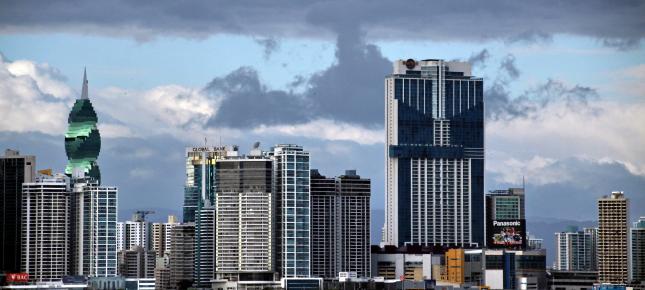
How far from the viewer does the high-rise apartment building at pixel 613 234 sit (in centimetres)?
18650

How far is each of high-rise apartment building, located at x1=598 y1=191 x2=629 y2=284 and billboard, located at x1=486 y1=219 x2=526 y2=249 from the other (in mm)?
7462

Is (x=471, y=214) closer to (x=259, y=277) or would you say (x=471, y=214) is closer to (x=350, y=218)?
(x=350, y=218)

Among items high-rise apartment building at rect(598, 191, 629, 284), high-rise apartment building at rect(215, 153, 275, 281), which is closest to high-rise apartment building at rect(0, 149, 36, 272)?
high-rise apartment building at rect(215, 153, 275, 281)

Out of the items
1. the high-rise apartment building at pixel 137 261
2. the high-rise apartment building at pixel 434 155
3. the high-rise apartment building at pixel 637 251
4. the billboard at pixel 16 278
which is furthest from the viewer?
the high-rise apartment building at pixel 434 155

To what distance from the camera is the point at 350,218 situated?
18025 centimetres

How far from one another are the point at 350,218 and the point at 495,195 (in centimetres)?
2260

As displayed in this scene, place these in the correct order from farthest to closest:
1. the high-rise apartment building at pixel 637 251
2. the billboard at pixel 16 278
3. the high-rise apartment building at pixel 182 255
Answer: the high-rise apartment building at pixel 637 251
the high-rise apartment building at pixel 182 255
the billboard at pixel 16 278

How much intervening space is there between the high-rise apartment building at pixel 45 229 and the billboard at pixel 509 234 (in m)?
36.4

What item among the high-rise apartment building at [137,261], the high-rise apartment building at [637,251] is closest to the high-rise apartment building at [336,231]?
the high-rise apartment building at [137,261]

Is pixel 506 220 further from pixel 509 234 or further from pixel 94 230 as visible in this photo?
pixel 94 230

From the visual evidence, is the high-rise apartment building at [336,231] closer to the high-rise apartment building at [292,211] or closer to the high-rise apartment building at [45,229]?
the high-rise apartment building at [292,211]

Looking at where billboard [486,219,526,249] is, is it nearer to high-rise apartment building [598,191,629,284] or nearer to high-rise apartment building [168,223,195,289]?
high-rise apartment building [598,191,629,284]

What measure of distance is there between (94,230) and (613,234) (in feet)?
148

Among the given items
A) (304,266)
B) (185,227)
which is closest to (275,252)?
(304,266)
